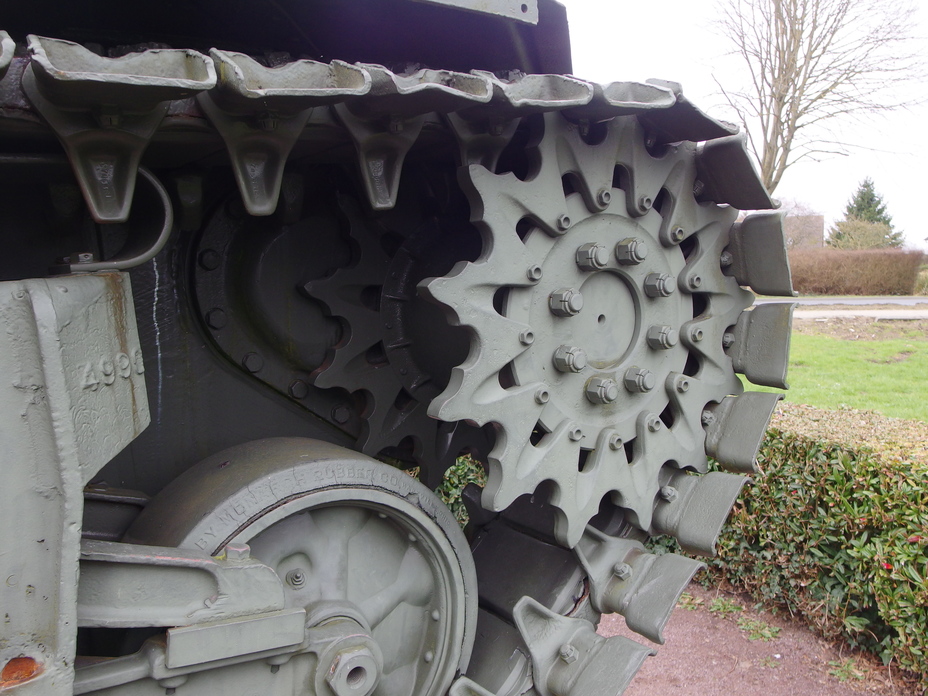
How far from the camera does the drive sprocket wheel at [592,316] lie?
189 cm

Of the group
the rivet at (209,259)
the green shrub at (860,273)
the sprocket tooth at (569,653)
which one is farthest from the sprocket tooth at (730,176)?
the green shrub at (860,273)

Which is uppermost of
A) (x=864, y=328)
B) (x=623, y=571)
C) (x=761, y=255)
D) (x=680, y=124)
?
(x=680, y=124)

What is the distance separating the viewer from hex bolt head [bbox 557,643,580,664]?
2182 millimetres

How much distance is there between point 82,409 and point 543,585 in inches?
57.5

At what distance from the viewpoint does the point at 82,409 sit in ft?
4.37

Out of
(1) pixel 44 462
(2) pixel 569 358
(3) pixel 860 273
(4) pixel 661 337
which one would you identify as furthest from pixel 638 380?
(3) pixel 860 273

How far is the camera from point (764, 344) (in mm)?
2441

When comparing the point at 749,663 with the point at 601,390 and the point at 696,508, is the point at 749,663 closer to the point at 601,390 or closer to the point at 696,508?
the point at 696,508

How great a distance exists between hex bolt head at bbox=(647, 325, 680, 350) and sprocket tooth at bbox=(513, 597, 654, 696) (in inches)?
30.4

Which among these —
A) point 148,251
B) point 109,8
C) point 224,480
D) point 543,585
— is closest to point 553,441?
point 543,585

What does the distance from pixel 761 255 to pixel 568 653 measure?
126 cm

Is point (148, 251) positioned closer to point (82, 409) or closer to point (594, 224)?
point (82, 409)

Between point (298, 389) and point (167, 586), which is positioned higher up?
point (298, 389)

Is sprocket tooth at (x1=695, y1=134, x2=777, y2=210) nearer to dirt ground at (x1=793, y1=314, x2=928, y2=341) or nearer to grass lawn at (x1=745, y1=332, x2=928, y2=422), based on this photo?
grass lawn at (x1=745, y1=332, x2=928, y2=422)
